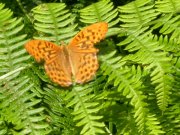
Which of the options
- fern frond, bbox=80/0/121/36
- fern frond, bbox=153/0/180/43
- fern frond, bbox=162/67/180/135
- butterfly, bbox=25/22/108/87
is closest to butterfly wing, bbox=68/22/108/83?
butterfly, bbox=25/22/108/87

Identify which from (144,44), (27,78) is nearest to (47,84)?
(27,78)

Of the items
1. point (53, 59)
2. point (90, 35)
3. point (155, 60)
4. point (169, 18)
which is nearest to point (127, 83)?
point (155, 60)

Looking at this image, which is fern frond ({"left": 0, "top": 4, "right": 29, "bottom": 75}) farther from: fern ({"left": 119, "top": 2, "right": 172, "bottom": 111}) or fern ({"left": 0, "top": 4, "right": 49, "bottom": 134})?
fern ({"left": 119, "top": 2, "right": 172, "bottom": 111})

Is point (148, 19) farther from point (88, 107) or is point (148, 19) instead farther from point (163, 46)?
point (88, 107)

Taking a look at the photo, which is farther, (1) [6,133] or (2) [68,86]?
(1) [6,133]

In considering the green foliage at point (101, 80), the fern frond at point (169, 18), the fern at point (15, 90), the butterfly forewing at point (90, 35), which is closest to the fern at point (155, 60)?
the green foliage at point (101, 80)

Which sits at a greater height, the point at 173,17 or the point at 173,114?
the point at 173,17

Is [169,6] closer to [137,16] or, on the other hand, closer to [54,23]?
[137,16]
